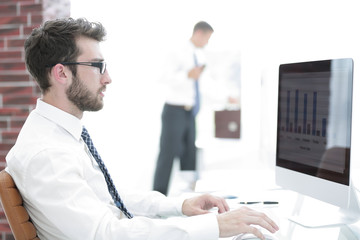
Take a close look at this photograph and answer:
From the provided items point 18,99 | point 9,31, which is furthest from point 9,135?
point 9,31

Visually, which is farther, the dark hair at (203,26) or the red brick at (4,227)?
the dark hair at (203,26)

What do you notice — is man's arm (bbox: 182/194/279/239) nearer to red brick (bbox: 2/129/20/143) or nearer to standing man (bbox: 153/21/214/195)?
red brick (bbox: 2/129/20/143)

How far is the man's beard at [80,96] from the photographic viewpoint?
1.25m

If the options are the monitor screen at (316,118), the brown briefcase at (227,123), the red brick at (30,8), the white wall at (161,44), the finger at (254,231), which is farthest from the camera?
the brown briefcase at (227,123)

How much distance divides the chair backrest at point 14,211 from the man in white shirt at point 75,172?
0.03m

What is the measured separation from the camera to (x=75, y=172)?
1.05 meters

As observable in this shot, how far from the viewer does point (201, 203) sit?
4.25 feet

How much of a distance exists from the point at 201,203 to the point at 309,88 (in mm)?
491

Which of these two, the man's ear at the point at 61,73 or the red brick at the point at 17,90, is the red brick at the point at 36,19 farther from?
the man's ear at the point at 61,73

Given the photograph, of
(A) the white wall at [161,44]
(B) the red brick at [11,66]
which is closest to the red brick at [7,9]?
(B) the red brick at [11,66]

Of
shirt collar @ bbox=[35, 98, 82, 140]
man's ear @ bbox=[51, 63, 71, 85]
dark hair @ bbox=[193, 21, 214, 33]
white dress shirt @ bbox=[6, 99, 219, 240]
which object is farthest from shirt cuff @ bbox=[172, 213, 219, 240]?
dark hair @ bbox=[193, 21, 214, 33]

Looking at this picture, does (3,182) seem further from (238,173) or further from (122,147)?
(122,147)

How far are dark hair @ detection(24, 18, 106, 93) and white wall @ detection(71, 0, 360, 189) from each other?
183 centimetres

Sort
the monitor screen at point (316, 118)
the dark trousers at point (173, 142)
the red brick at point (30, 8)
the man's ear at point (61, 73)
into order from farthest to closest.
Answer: the dark trousers at point (173, 142), the red brick at point (30, 8), the man's ear at point (61, 73), the monitor screen at point (316, 118)
